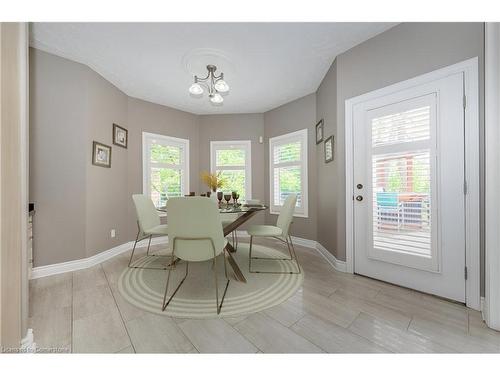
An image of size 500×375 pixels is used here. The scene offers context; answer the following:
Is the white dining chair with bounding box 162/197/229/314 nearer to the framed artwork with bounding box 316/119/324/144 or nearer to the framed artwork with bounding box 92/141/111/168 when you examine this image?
the framed artwork with bounding box 92/141/111/168

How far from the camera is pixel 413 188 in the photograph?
181cm

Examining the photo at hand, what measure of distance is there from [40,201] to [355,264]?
361 centimetres

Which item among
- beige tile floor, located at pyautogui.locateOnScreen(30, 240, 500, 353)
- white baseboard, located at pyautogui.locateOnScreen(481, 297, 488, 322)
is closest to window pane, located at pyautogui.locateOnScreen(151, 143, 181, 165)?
beige tile floor, located at pyautogui.locateOnScreen(30, 240, 500, 353)

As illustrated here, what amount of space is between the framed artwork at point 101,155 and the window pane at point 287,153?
2.75 meters

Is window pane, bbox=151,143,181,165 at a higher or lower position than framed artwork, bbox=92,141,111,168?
higher

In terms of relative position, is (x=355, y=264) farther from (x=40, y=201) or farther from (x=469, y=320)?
(x=40, y=201)

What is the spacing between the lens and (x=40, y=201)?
7.20 ft

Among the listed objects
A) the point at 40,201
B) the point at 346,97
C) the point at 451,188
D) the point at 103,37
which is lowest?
the point at 40,201

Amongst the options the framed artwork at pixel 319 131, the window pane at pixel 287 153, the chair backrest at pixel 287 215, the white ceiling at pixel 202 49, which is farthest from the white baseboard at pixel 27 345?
the window pane at pixel 287 153

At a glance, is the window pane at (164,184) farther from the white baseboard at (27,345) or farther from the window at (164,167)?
the white baseboard at (27,345)

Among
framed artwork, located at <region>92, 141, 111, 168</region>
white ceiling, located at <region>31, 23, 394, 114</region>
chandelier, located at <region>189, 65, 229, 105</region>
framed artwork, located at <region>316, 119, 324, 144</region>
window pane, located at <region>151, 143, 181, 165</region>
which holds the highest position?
white ceiling, located at <region>31, 23, 394, 114</region>

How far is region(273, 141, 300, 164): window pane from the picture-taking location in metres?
3.57

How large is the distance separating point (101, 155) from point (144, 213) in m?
1.08
